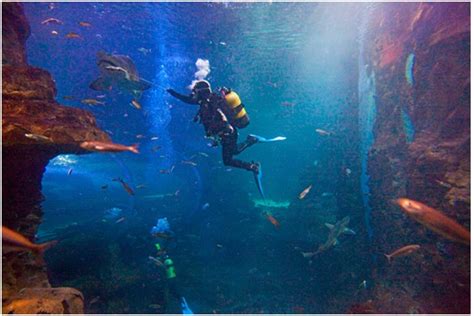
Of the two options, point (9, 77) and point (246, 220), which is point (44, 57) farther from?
point (246, 220)

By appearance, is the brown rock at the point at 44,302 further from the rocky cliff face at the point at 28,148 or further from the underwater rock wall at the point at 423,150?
the underwater rock wall at the point at 423,150

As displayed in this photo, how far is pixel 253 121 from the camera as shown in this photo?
119 ft

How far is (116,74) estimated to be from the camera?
7684mm

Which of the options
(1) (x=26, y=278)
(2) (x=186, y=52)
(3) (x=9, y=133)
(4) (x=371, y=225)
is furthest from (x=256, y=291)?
(2) (x=186, y=52)

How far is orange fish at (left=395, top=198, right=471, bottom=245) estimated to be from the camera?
3.21 meters

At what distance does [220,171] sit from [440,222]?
1937 cm

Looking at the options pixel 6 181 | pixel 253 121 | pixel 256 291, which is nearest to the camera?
pixel 6 181

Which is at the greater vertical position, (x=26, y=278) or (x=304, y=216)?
(x=26, y=278)

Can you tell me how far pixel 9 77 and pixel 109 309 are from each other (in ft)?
27.1

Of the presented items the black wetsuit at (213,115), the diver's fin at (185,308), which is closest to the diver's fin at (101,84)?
the black wetsuit at (213,115)

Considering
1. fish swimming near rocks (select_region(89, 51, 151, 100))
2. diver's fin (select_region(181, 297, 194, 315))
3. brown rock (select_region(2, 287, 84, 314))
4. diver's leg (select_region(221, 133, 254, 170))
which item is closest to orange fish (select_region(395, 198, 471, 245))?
diver's leg (select_region(221, 133, 254, 170))

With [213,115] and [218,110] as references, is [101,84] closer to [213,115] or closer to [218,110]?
[213,115]

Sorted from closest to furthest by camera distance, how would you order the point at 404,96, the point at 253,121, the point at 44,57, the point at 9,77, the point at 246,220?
the point at 9,77 → the point at 404,96 → the point at 44,57 → the point at 246,220 → the point at 253,121

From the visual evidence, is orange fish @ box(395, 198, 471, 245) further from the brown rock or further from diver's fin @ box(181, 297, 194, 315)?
diver's fin @ box(181, 297, 194, 315)
